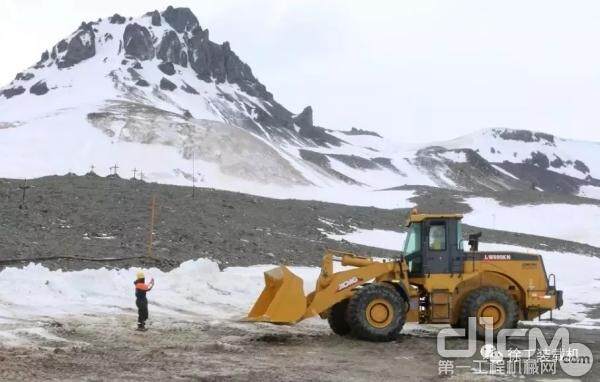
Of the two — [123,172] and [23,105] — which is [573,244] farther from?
[23,105]

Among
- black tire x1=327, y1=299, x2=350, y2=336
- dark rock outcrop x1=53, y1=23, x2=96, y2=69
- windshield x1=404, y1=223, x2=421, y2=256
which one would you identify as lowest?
black tire x1=327, y1=299, x2=350, y2=336

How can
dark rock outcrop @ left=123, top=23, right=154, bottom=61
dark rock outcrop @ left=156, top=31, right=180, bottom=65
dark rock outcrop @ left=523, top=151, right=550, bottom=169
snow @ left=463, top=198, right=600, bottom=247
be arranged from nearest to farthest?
snow @ left=463, top=198, right=600, bottom=247, dark rock outcrop @ left=123, top=23, right=154, bottom=61, dark rock outcrop @ left=156, top=31, right=180, bottom=65, dark rock outcrop @ left=523, top=151, right=550, bottom=169

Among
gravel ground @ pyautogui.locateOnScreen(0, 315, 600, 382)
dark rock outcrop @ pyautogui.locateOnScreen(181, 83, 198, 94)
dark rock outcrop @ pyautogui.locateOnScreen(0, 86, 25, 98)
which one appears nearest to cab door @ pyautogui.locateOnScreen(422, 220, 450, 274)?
gravel ground @ pyautogui.locateOnScreen(0, 315, 600, 382)

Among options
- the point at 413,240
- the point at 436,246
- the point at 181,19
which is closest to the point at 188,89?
the point at 181,19

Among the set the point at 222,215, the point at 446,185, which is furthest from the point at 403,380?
the point at 446,185

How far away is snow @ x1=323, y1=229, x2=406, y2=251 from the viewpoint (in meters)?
37.3

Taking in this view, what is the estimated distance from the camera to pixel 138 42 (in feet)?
461

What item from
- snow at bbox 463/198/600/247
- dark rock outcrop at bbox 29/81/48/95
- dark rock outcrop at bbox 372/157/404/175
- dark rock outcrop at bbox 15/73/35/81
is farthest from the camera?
dark rock outcrop at bbox 15/73/35/81

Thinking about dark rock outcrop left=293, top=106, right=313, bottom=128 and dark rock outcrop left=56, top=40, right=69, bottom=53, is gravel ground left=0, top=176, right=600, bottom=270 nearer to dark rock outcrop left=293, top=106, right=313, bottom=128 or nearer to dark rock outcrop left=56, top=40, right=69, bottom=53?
dark rock outcrop left=293, top=106, right=313, bottom=128

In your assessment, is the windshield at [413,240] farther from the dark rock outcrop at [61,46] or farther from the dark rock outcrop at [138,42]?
the dark rock outcrop at [61,46]

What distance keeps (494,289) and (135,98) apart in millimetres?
98904

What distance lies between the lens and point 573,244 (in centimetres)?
4359

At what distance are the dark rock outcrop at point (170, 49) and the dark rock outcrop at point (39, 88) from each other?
2703 centimetres

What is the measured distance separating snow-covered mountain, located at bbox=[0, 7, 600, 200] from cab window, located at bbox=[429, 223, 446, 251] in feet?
→ 153
